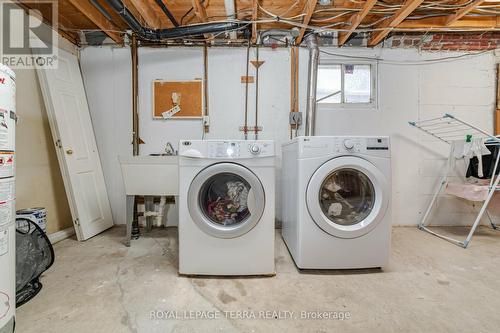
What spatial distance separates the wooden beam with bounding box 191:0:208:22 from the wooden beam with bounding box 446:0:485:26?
224 centimetres

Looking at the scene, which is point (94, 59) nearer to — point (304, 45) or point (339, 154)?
point (304, 45)

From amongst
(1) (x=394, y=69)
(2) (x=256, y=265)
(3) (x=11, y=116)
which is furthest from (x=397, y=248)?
(3) (x=11, y=116)

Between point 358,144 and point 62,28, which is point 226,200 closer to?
point 358,144

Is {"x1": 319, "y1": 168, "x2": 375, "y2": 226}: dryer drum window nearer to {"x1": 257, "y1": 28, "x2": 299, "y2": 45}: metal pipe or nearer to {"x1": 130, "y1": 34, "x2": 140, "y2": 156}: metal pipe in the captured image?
{"x1": 257, "y1": 28, "x2": 299, "y2": 45}: metal pipe

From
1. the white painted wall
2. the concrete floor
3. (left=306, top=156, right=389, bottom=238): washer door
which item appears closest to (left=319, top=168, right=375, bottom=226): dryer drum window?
(left=306, top=156, right=389, bottom=238): washer door

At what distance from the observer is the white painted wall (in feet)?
8.54

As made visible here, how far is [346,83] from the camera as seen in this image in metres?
2.70

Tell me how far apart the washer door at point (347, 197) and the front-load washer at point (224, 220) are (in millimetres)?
308

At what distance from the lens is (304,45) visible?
2605 millimetres

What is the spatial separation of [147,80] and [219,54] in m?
0.83

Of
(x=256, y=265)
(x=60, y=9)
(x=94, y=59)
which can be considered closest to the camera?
(x=256, y=265)

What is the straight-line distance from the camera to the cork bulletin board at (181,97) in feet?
8.47

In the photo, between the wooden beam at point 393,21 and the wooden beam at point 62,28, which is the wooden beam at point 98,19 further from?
the wooden beam at point 393,21

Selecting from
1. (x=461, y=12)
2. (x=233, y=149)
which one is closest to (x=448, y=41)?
(x=461, y=12)
